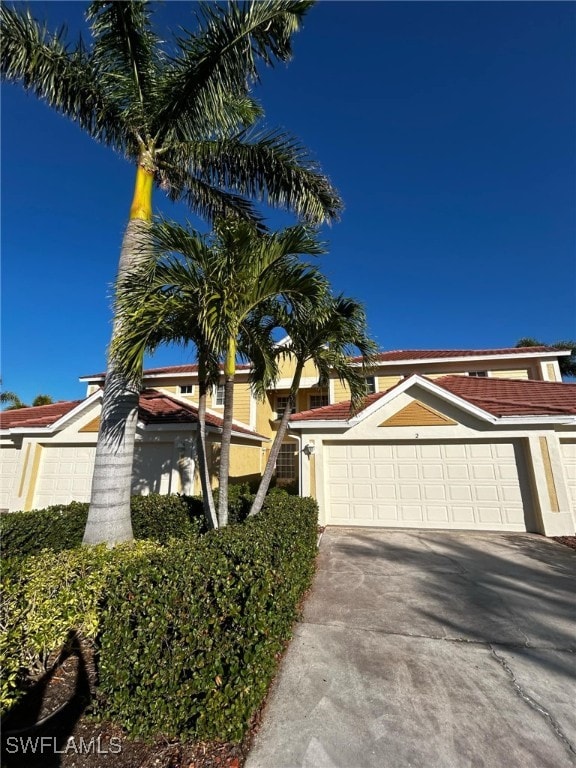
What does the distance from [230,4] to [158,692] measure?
976 cm

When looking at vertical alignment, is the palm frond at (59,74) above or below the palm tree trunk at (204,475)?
above

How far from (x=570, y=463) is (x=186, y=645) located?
38.1 ft

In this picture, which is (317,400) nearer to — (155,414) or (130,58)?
(155,414)

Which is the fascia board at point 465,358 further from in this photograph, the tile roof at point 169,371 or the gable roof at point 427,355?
the tile roof at point 169,371

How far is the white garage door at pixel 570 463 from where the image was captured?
32.0ft

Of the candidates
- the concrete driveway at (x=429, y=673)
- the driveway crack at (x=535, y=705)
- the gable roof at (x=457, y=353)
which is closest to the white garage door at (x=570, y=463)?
the concrete driveway at (x=429, y=673)

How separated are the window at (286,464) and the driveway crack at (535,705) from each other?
42.4 feet

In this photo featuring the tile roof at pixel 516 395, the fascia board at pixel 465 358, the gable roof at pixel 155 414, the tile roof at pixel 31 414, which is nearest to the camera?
the tile roof at pixel 516 395

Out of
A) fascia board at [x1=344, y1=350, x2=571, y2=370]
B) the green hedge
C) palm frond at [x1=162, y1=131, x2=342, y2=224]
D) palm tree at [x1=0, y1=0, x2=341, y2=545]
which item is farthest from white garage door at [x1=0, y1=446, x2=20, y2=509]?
fascia board at [x1=344, y1=350, x2=571, y2=370]

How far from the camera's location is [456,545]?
8047 mm

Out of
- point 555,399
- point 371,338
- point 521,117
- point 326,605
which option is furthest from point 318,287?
point 555,399

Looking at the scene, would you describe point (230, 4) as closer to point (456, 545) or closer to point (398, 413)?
point (398, 413)

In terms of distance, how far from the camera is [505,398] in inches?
440

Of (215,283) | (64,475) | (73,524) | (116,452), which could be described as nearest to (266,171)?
(215,283)
